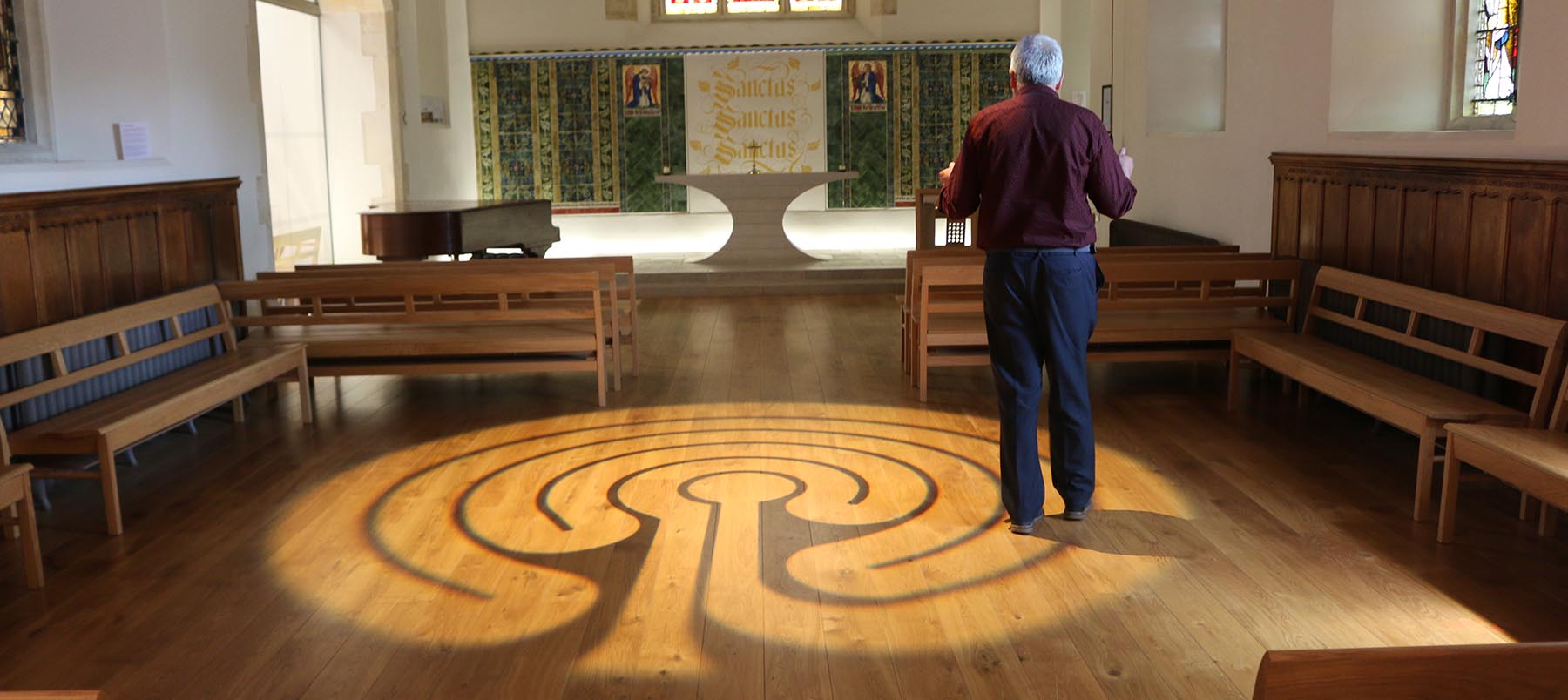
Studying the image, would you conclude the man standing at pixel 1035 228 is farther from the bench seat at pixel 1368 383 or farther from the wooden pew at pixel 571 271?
the wooden pew at pixel 571 271

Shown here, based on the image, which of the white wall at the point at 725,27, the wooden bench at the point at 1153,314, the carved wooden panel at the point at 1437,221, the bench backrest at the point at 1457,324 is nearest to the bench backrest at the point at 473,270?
the wooden bench at the point at 1153,314

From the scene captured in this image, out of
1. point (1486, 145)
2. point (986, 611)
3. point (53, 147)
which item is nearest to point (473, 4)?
point (53, 147)

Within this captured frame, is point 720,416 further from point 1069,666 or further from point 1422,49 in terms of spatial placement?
point 1422,49

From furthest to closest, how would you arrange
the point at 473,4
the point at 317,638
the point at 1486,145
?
the point at 473,4
the point at 1486,145
the point at 317,638

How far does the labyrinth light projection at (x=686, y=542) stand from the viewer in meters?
3.38

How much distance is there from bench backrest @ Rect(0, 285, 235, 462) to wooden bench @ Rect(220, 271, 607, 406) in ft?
0.72

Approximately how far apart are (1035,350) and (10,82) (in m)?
4.37

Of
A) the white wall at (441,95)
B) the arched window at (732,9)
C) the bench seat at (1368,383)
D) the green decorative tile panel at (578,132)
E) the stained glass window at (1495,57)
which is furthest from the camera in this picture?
the arched window at (732,9)

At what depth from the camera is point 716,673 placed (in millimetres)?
3045

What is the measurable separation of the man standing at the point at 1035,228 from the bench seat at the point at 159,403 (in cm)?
280

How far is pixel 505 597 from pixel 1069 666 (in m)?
1.51

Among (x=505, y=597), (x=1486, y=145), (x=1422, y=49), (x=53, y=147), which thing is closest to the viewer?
(x=505, y=597)

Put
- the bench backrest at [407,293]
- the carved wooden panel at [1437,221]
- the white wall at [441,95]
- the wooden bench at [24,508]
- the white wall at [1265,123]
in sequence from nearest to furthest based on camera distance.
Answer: the wooden bench at [24,508]
the carved wooden panel at [1437,221]
the white wall at [1265,123]
the bench backrest at [407,293]
the white wall at [441,95]

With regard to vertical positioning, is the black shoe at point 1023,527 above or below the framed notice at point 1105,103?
below
